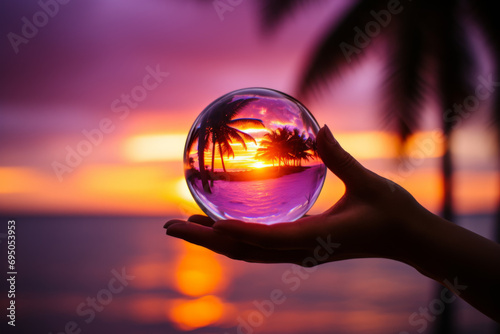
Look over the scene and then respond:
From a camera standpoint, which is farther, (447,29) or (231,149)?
(447,29)

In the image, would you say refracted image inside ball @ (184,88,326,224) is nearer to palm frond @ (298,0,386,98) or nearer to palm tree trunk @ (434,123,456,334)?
palm frond @ (298,0,386,98)

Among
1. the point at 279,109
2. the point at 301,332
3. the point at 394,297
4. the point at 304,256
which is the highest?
the point at 279,109

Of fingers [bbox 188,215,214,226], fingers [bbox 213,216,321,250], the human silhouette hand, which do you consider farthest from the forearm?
fingers [bbox 188,215,214,226]

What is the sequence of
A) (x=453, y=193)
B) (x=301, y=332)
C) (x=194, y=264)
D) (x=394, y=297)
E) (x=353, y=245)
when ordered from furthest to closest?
(x=194, y=264) → (x=394, y=297) → (x=453, y=193) → (x=301, y=332) → (x=353, y=245)

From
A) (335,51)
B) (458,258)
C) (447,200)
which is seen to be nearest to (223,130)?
(458,258)

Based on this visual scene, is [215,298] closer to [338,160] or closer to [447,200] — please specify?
[447,200]

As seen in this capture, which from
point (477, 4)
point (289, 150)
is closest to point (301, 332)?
point (289, 150)

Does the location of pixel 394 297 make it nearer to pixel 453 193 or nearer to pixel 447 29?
pixel 453 193
